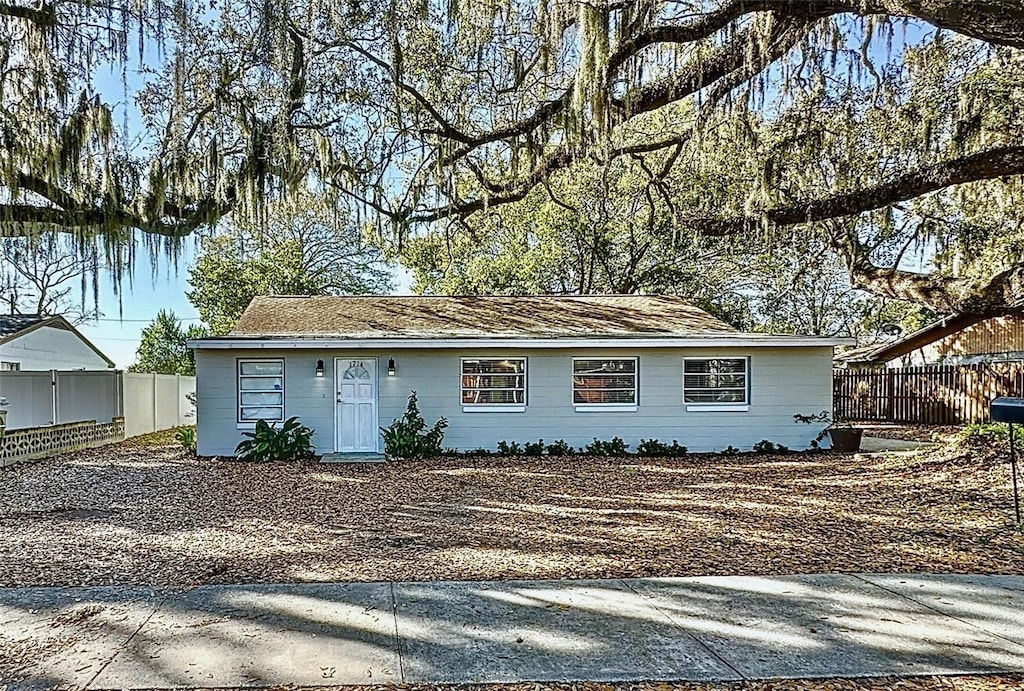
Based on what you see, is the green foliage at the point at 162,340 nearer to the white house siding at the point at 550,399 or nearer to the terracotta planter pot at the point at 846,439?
the white house siding at the point at 550,399

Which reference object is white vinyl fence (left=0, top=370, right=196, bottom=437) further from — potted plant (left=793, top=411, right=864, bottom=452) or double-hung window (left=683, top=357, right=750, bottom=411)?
potted plant (left=793, top=411, right=864, bottom=452)

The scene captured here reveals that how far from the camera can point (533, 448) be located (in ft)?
41.0

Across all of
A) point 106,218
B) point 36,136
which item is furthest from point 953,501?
point 36,136

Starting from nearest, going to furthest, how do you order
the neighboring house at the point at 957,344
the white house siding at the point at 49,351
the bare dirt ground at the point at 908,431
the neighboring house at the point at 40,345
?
the bare dirt ground at the point at 908,431, the neighboring house at the point at 40,345, the white house siding at the point at 49,351, the neighboring house at the point at 957,344

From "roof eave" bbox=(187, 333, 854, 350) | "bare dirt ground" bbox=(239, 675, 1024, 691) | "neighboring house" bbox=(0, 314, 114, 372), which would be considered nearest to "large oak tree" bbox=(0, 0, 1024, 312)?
"roof eave" bbox=(187, 333, 854, 350)

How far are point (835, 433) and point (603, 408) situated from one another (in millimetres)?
3916

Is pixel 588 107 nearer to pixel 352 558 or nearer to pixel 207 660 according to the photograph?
pixel 352 558

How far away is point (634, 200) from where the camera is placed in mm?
19797

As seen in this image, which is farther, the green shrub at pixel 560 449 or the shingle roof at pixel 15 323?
the shingle roof at pixel 15 323

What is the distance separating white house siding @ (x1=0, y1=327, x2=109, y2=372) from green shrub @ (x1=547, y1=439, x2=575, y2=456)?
13.9 m

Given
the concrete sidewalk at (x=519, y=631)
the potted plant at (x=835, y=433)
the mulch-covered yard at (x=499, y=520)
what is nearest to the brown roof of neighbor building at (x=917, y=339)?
the potted plant at (x=835, y=433)

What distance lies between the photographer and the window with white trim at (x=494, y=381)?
12.6 metres

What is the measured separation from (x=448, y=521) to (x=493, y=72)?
16.8 feet

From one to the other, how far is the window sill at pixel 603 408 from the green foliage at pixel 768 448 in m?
2.20
